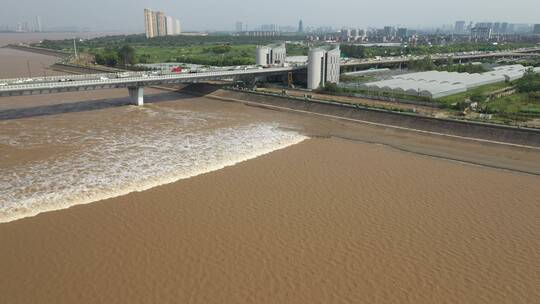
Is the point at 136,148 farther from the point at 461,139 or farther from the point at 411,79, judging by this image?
the point at 411,79

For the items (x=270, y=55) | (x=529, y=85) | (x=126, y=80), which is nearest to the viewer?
(x=126, y=80)

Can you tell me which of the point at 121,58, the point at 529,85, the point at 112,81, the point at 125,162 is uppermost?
the point at 121,58

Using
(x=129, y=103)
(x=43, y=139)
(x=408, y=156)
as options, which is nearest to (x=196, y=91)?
(x=129, y=103)

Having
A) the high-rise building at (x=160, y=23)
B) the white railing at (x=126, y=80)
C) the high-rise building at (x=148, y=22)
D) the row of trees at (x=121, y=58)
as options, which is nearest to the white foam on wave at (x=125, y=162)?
the white railing at (x=126, y=80)

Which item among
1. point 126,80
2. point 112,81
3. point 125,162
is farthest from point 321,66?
point 125,162

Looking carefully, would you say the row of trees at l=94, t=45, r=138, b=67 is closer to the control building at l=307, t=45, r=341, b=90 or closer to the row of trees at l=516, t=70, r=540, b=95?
the control building at l=307, t=45, r=341, b=90

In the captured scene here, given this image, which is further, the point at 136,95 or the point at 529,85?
the point at 529,85

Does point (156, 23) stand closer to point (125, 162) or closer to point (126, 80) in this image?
point (126, 80)

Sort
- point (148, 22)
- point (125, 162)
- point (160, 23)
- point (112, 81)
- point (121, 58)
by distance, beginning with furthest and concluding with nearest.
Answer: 1. point (160, 23)
2. point (148, 22)
3. point (121, 58)
4. point (112, 81)
5. point (125, 162)
